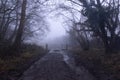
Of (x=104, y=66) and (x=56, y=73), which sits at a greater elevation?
(x=56, y=73)

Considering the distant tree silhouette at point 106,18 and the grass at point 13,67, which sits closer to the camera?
the grass at point 13,67

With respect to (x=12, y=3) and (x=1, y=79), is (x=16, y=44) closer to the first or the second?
(x=12, y=3)

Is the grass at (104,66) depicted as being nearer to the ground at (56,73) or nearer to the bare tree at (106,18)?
the ground at (56,73)

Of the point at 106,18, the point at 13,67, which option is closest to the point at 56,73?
the point at 13,67

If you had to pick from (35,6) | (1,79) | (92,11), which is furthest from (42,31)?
(1,79)

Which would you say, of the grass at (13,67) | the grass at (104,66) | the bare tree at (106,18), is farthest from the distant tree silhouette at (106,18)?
the grass at (13,67)

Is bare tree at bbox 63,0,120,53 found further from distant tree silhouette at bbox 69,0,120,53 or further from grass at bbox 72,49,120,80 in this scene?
grass at bbox 72,49,120,80

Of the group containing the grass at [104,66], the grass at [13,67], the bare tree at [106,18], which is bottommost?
the grass at [104,66]

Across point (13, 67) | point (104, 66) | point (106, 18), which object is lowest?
point (104, 66)

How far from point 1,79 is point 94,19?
46.0 ft

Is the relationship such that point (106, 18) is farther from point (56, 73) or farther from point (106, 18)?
point (56, 73)

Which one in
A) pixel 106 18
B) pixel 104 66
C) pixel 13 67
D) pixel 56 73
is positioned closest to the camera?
pixel 56 73

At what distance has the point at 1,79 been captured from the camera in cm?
971

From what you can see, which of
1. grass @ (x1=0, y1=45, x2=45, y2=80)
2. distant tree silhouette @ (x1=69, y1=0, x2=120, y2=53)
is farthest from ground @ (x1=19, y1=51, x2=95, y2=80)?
distant tree silhouette @ (x1=69, y1=0, x2=120, y2=53)
